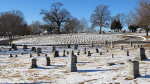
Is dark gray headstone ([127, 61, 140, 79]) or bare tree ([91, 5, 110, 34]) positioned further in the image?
bare tree ([91, 5, 110, 34])

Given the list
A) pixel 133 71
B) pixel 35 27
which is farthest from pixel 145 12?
pixel 35 27

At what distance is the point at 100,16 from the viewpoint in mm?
Result: 87000

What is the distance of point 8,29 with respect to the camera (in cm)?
6731

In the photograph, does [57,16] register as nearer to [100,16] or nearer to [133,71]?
[100,16]

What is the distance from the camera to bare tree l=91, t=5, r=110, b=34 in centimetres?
8621

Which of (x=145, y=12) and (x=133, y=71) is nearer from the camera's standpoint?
(x=133, y=71)

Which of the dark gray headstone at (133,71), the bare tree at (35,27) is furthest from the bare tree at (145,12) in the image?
the bare tree at (35,27)

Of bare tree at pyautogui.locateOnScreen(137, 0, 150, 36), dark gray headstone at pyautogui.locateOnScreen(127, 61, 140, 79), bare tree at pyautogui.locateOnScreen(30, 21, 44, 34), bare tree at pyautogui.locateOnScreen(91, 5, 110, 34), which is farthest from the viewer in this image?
bare tree at pyautogui.locateOnScreen(30, 21, 44, 34)

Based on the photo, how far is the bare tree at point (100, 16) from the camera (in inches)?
3394

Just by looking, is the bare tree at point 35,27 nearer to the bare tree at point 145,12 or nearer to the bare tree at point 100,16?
the bare tree at point 100,16

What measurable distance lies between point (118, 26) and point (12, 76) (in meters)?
89.0

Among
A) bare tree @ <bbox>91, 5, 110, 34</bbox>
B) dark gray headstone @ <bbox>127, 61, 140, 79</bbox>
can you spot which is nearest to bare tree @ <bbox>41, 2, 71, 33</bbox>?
bare tree @ <bbox>91, 5, 110, 34</bbox>

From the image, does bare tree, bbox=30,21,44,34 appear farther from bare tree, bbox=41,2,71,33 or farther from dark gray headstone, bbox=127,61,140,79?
dark gray headstone, bbox=127,61,140,79

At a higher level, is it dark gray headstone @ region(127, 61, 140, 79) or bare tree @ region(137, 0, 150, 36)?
bare tree @ region(137, 0, 150, 36)
